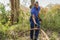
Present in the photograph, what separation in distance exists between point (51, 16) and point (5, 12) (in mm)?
2048

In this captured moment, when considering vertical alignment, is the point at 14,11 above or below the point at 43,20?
above

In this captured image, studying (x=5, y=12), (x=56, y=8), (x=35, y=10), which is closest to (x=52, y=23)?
(x=56, y=8)

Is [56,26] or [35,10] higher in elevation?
[35,10]

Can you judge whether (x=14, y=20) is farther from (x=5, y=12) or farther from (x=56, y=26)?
(x=56, y=26)

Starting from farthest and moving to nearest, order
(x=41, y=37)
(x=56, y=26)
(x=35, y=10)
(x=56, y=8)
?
(x=56, y=8), (x=56, y=26), (x=41, y=37), (x=35, y=10)

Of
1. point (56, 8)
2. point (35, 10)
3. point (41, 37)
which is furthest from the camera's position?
point (56, 8)

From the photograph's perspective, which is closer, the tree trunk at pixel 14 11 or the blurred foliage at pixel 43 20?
the blurred foliage at pixel 43 20

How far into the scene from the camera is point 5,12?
11539 millimetres

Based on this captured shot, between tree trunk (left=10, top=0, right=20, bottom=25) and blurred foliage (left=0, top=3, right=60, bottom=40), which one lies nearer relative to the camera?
blurred foliage (left=0, top=3, right=60, bottom=40)

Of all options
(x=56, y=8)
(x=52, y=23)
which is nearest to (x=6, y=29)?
(x=52, y=23)

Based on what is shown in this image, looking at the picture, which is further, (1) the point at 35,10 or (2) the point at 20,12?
(2) the point at 20,12

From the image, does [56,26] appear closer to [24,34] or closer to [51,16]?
[51,16]

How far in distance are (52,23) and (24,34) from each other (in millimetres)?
1583

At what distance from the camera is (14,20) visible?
1171 cm
